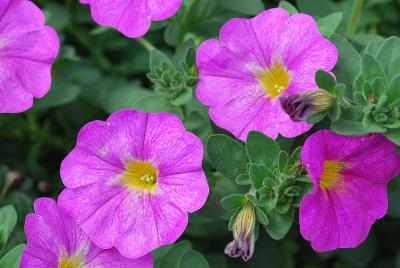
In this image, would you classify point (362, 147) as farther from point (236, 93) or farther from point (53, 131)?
point (53, 131)

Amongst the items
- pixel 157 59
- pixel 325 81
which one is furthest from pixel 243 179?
pixel 157 59

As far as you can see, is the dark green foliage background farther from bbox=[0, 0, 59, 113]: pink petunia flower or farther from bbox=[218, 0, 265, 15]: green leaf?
bbox=[0, 0, 59, 113]: pink petunia flower

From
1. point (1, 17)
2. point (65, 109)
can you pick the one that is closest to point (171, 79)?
point (1, 17)

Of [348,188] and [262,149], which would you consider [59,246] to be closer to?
[262,149]

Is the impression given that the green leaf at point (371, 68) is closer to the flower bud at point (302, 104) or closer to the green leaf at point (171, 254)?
the flower bud at point (302, 104)

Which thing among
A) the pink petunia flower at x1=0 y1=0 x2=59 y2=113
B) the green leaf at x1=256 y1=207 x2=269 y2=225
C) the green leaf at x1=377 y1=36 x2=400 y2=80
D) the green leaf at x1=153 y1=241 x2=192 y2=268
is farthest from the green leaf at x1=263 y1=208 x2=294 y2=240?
the pink petunia flower at x1=0 y1=0 x2=59 y2=113
